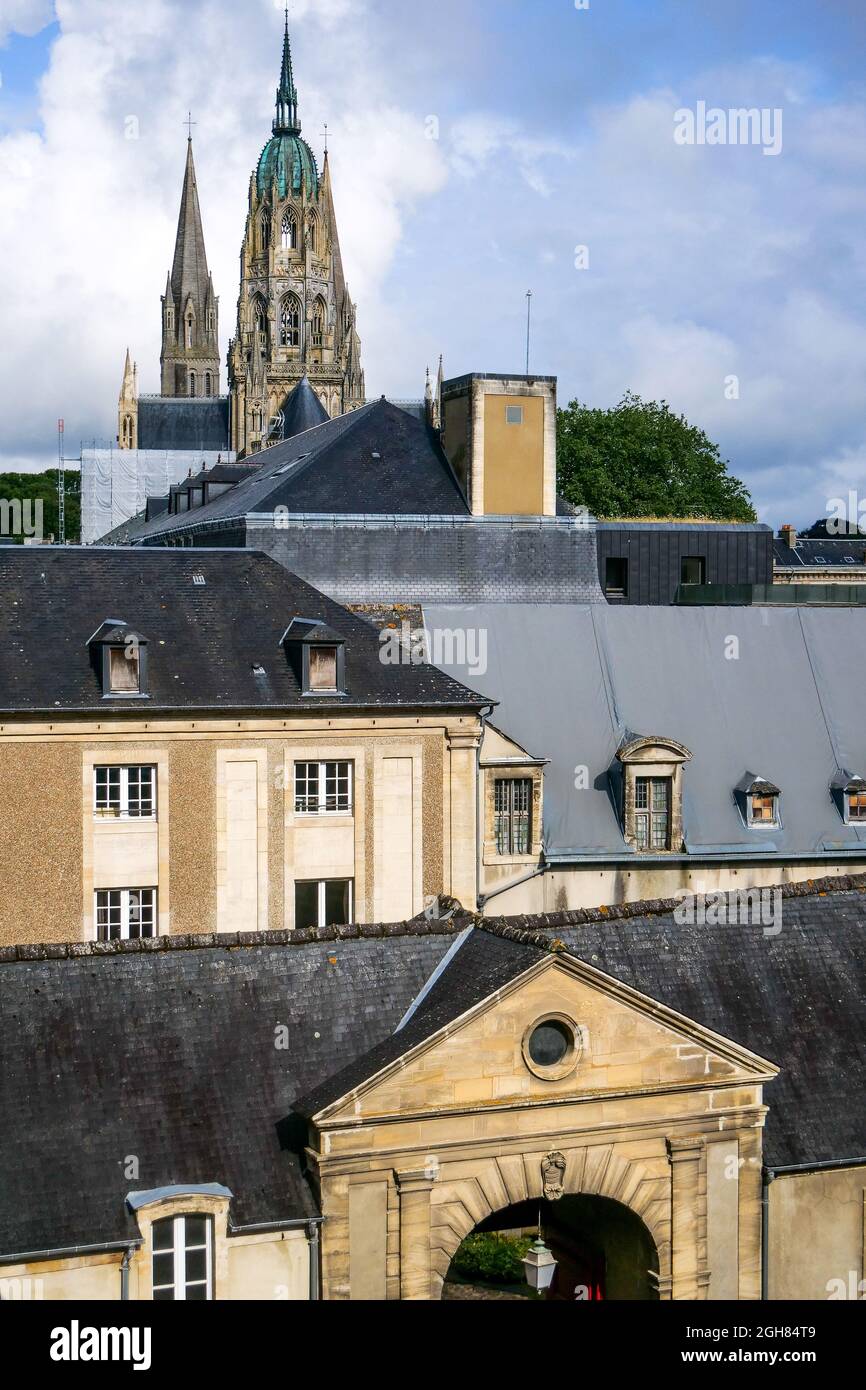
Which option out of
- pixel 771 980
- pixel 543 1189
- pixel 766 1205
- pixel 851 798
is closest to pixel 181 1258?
pixel 543 1189

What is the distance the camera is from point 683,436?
109 meters

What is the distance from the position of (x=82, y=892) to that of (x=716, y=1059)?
21741 millimetres

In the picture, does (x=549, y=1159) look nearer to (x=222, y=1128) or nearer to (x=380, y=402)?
(x=222, y=1128)

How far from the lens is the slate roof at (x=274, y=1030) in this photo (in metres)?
20.8

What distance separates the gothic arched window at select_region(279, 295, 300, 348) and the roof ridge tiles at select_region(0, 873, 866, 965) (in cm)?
15198

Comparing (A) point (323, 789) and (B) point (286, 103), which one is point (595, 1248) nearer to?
(A) point (323, 789)

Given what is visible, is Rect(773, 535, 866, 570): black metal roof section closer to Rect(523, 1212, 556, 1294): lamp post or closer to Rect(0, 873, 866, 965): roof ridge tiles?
Rect(0, 873, 866, 965): roof ridge tiles

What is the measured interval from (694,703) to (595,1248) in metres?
25.5

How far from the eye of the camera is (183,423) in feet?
531

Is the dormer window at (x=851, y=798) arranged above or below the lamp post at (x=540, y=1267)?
above

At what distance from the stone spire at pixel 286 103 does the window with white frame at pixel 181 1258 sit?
581ft

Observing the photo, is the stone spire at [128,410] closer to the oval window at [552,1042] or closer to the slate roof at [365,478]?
the slate roof at [365,478]
